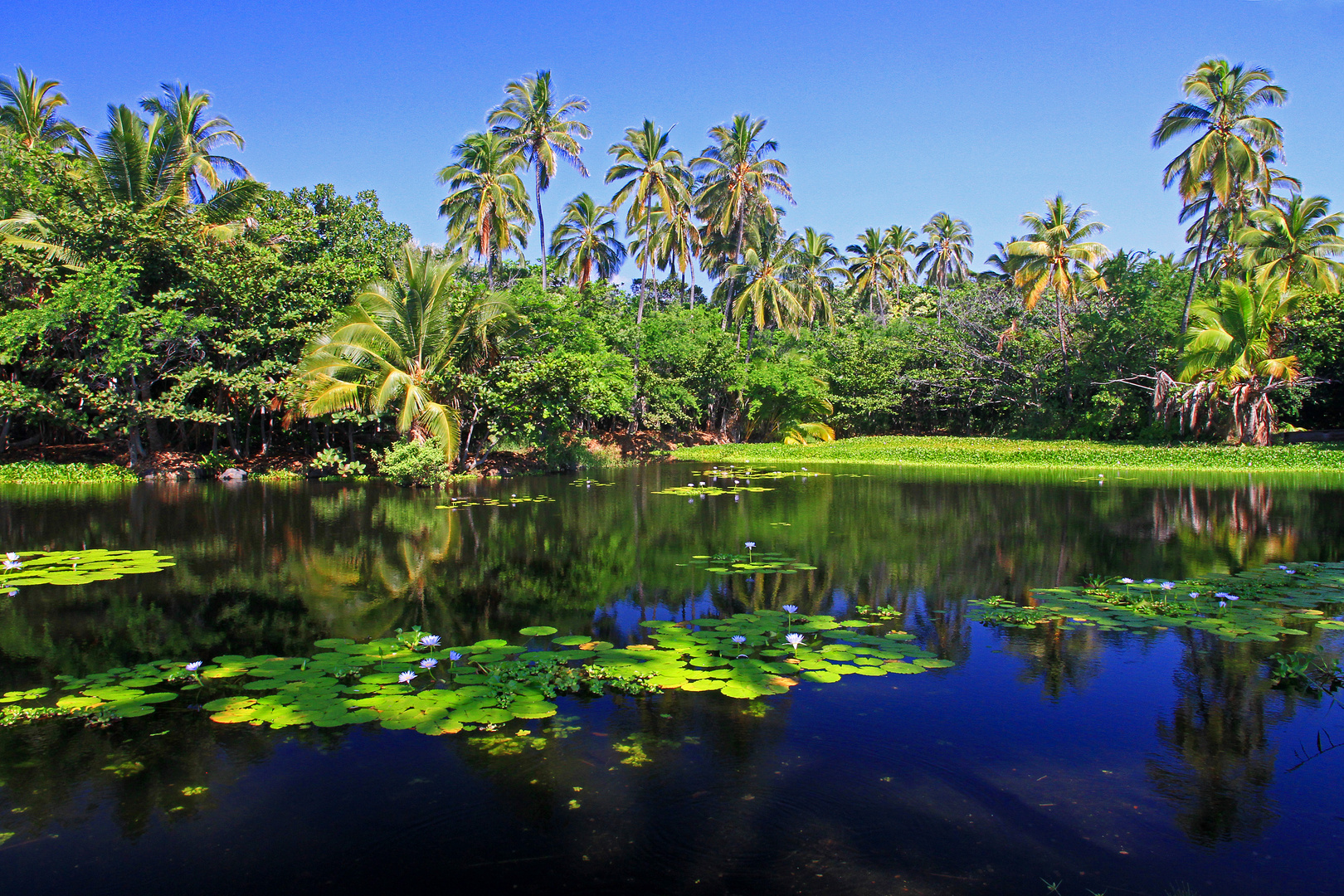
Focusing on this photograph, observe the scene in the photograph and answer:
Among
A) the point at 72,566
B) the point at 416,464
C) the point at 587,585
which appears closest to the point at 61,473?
the point at 416,464

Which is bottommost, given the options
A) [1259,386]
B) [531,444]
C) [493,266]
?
[531,444]

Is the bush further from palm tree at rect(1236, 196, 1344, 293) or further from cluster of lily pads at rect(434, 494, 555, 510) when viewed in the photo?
palm tree at rect(1236, 196, 1344, 293)

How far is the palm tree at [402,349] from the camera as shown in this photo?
18.6m

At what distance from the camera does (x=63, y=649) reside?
19.4 feet

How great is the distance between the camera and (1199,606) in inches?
283

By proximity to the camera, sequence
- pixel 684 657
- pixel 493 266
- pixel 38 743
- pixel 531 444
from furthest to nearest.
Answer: pixel 493 266 → pixel 531 444 → pixel 684 657 → pixel 38 743

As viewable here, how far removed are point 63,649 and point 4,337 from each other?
17.3 m

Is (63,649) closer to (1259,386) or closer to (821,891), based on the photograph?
(821,891)

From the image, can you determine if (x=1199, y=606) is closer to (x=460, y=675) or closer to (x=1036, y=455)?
(x=460, y=675)

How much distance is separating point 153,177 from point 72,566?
15.8 metres

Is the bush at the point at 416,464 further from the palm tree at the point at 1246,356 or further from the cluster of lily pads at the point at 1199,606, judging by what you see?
the palm tree at the point at 1246,356

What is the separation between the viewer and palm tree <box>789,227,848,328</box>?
4025 cm

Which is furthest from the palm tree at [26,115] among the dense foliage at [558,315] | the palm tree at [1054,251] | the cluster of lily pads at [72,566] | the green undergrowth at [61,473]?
the palm tree at [1054,251]

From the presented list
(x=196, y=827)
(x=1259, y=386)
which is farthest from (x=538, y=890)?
(x=1259, y=386)
